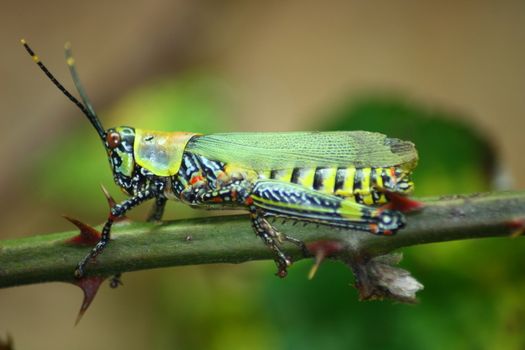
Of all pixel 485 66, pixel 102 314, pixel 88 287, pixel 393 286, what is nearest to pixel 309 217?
pixel 393 286

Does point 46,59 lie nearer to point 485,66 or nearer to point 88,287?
point 485,66

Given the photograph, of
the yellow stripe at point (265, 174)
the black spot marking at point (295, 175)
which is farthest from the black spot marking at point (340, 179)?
the yellow stripe at point (265, 174)


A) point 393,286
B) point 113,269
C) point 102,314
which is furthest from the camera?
point 102,314

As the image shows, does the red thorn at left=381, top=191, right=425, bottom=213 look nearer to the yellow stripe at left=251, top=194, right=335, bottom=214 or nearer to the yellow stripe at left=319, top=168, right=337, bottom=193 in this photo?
the yellow stripe at left=251, top=194, right=335, bottom=214

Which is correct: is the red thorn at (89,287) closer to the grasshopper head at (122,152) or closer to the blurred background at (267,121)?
the grasshopper head at (122,152)

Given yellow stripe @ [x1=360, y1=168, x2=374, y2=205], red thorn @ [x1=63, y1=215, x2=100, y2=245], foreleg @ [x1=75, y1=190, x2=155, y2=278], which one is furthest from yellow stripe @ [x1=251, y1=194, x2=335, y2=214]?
red thorn @ [x1=63, y1=215, x2=100, y2=245]

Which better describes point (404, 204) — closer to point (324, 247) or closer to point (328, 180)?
point (324, 247)

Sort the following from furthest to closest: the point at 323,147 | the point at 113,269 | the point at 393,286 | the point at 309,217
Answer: the point at 323,147 < the point at 309,217 < the point at 113,269 < the point at 393,286

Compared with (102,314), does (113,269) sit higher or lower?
higher
